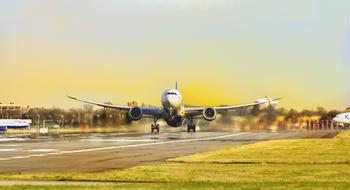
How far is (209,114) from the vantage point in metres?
81.5

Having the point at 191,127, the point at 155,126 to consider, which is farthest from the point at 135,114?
the point at 191,127

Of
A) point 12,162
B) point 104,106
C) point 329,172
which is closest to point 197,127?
point 104,106

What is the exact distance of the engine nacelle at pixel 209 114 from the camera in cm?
8106

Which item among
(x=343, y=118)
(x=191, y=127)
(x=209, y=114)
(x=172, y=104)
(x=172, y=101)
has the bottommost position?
(x=191, y=127)

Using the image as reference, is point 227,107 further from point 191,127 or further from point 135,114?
point 135,114

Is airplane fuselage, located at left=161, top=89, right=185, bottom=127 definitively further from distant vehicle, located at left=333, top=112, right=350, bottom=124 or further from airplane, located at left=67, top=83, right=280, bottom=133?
distant vehicle, located at left=333, top=112, right=350, bottom=124

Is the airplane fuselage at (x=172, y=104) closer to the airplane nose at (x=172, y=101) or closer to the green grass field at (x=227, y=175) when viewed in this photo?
the airplane nose at (x=172, y=101)

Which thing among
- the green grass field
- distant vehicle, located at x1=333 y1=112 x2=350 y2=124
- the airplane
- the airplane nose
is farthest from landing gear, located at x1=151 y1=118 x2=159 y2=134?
the green grass field

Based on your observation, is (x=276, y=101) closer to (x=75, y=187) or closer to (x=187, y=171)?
(x=187, y=171)

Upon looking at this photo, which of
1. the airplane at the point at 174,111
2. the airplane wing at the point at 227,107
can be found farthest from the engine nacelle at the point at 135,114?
the airplane wing at the point at 227,107

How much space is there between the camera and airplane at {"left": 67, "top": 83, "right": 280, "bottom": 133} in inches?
3041

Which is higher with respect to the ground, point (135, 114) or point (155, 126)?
point (135, 114)

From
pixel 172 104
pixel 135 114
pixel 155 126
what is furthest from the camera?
pixel 155 126

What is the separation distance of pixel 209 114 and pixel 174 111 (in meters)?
6.01
